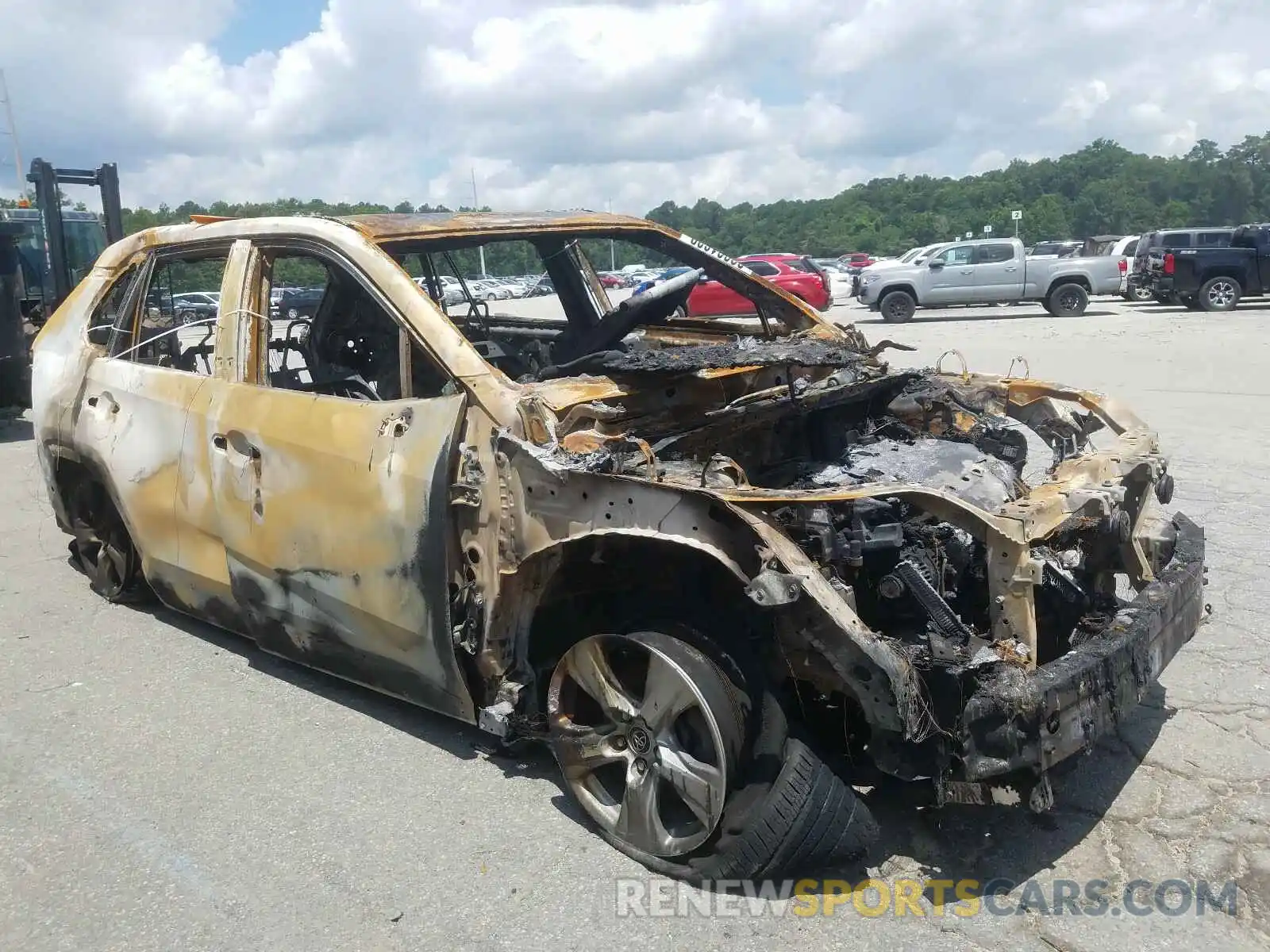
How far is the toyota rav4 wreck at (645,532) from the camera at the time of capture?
279cm

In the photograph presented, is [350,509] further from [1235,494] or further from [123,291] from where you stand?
[1235,494]

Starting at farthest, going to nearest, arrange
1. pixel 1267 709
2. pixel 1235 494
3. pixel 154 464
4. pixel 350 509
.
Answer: pixel 1235 494 < pixel 154 464 < pixel 1267 709 < pixel 350 509

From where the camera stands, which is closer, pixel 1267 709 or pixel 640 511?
pixel 640 511

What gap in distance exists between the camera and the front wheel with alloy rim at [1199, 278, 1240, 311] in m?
21.9

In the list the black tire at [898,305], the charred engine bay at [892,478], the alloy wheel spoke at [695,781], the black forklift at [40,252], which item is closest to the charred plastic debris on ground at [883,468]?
the charred engine bay at [892,478]

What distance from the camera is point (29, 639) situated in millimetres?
4984

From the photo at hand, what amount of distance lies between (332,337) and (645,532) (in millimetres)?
2296

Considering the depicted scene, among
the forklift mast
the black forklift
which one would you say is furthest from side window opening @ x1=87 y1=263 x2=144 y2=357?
the forklift mast

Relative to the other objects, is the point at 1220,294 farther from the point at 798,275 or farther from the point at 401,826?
the point at 401,826

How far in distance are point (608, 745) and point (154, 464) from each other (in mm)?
2359

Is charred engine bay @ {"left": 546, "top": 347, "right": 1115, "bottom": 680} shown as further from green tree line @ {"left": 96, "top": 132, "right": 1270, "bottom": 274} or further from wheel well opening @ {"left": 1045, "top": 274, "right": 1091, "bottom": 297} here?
green tree line @ {"left": 96, "top": 132, "right": 1270, "bottom": 274}

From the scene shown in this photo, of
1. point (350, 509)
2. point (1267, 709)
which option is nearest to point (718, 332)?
point (350, 509)

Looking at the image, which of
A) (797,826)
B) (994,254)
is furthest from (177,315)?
(994,254)

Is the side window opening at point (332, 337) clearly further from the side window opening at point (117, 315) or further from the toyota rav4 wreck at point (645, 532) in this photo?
the side window opening at point (117, 315)
